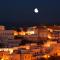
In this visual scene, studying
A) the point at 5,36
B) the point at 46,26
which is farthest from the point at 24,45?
the point at 46,26

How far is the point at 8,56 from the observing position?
973 centimetres

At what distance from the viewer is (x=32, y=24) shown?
52.0ft

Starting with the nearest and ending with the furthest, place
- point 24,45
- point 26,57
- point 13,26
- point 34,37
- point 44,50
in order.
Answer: point 26,57, point 44,50, point 24,45, point 34,37, point 13,26

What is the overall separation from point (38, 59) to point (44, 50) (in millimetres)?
949

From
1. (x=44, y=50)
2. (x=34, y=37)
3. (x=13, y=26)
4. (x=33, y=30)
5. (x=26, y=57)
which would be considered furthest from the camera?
(x=13, y=26)

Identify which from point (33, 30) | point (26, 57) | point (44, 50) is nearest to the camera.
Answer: point (26, 57)

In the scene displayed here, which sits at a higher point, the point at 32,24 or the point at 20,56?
the point at 32,24

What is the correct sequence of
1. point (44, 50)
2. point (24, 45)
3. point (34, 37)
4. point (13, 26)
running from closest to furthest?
point (44, 50) < point (24, 45) < point (34, 37) < point (13, 26)

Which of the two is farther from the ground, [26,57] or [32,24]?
[32,24]

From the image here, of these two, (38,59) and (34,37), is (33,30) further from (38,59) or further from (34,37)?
(38,59)

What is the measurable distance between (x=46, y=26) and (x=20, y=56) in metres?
5.86

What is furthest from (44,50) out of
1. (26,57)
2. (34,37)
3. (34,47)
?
(34,37)

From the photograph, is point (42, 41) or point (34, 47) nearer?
point (34, 47)

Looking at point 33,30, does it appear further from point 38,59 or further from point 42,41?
point 38,59
